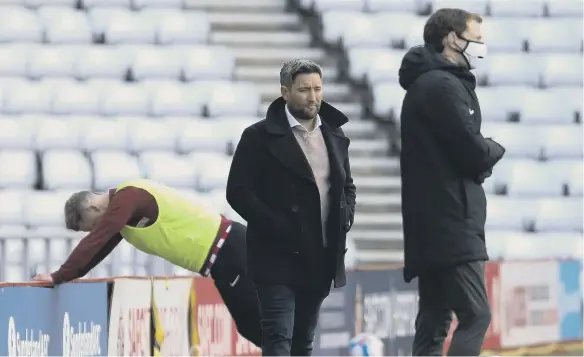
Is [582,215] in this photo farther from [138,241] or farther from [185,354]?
[138,241]

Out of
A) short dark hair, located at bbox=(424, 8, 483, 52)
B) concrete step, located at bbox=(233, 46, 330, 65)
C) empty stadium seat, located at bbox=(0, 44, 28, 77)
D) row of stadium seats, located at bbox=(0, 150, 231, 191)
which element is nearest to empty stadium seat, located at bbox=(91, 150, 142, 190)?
row of stadium seats, located at bbox=(0, 150, 231, 191)

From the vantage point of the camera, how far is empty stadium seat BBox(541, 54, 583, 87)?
17.1 metres

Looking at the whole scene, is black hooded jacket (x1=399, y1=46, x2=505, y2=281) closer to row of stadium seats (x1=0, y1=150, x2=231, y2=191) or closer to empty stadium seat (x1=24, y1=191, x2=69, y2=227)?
empty stadium seat (x1=24, y1=191, x2=69, y2=227)

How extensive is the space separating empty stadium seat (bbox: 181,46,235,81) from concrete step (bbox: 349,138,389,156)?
1.45m

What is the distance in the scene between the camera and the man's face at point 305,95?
7.01m

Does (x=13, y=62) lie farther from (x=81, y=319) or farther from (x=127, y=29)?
(x=81, y=319)

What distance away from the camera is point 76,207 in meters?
7.99

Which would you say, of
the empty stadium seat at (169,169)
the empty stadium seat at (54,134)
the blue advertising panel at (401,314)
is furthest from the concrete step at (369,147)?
the blue advertising panel at (401,314)

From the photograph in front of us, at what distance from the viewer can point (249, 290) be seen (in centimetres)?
809

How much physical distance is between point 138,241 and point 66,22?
25.1 ft

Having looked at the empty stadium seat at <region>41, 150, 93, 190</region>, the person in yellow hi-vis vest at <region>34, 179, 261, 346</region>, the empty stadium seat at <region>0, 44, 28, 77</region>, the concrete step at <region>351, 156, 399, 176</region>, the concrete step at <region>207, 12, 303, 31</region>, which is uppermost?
→ the concrete step at <region>207, 12, 303, 31</region>

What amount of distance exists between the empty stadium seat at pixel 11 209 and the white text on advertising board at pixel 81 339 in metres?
3.88

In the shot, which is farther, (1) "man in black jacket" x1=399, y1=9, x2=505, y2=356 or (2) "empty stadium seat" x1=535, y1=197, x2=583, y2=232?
(2) "empty stadium seat" x1=535, y1=197, x2=583, y2=232

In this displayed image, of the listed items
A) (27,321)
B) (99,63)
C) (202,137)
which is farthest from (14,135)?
(27,321)
